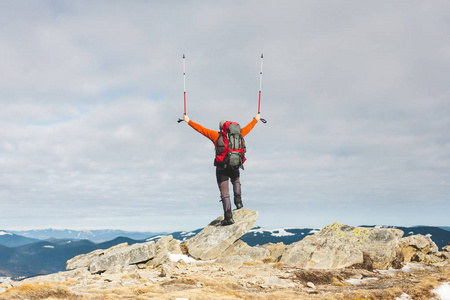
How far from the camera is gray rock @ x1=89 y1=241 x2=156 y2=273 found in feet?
59.8

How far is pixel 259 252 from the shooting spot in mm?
20406

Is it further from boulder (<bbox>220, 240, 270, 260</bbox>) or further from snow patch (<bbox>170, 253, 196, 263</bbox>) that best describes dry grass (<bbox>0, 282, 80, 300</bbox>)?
boulder (<bbox>220, 240, 270, 260</bbox>)

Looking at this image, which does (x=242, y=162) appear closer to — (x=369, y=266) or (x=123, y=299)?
(x=369, y=266)

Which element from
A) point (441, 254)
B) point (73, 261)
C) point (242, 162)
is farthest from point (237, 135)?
point (441, 254)

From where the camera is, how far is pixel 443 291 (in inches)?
468

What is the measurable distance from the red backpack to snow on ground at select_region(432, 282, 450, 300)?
11344mm

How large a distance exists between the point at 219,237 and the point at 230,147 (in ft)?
21.3

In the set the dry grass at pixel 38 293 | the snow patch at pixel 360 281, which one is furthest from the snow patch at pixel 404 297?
the dry grass at pixel 38 293

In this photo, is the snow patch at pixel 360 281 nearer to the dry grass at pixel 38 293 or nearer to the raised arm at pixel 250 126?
the raised arm at pixel 250 126

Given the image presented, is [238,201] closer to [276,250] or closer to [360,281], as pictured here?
[276,250]

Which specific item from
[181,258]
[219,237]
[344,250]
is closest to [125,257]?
[181,258]

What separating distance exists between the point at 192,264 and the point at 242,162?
6829mm

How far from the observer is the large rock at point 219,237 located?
65.3 feet

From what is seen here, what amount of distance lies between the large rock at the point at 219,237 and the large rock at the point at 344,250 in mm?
A: 3575
